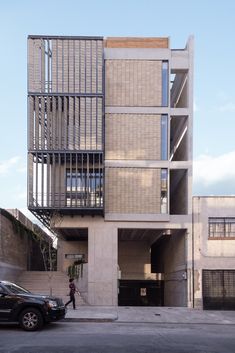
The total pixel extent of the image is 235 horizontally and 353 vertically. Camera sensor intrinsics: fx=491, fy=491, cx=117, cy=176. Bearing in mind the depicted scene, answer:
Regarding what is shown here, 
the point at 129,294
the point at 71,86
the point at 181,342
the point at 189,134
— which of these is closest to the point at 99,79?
the point at 71,86

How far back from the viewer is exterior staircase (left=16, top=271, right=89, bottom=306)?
1112 inches

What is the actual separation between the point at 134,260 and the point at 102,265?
14272mm

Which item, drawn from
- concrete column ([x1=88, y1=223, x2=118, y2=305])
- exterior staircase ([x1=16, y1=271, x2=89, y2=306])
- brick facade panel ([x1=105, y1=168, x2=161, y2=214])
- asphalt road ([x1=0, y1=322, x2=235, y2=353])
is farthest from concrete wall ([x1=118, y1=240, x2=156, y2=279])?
asphalt road ([x1=0, y1=322, x2=235, y2=353])

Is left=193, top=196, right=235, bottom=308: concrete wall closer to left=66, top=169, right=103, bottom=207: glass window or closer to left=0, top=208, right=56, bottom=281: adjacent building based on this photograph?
left=66, top=169, right=103, bottom=207: glass window

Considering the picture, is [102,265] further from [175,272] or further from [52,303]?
[52,303]

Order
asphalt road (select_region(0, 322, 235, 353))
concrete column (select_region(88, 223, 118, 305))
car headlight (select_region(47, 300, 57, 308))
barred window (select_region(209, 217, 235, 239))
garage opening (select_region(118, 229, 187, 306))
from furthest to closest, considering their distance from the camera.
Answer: garage opening (select_region(118, 229, 187, 306))
concrete column (select_region(88, 223, 118, 305))
barred window (select_region(209, 217, 235, 239))
car headlight (select_region(47, 300, 57, 308))
asphalt road (select_region(0, 322, 235, 353))

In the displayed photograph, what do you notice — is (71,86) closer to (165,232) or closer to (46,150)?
(46,150)

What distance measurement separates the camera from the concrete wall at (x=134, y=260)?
42094mm

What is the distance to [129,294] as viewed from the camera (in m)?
42.1

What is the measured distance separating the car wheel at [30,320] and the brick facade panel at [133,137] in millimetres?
14805

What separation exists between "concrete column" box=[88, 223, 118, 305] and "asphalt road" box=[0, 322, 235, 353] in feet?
34.0

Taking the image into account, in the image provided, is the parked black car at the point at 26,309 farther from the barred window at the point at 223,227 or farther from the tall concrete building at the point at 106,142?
the barred window at the point at 223,227

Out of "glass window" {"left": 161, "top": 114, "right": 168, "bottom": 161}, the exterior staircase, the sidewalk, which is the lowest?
the sidewalk

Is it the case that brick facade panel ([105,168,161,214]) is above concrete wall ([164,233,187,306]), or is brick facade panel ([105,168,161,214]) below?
above
